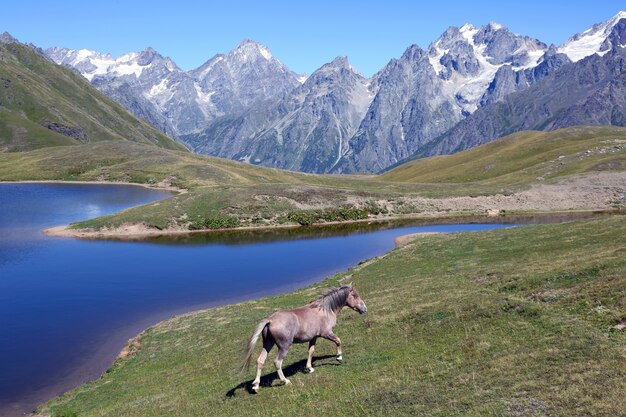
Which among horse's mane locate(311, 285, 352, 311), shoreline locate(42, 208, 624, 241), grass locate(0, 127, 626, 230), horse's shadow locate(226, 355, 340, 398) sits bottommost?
horse's shadow locate(226, 355, 340, 398)

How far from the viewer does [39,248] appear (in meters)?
75.6

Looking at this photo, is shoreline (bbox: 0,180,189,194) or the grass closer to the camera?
the grass

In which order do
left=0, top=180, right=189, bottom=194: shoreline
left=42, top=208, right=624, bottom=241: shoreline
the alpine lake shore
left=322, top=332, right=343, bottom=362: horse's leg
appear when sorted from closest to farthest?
the alpine lake shore → left=322, top=332, right=343, bottom=362: horse's leg → left=42, top=208, right=624, bottom=241: shoreline → left=0, top=180, right=189, bottom=194: shoreline

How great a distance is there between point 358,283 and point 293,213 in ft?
200

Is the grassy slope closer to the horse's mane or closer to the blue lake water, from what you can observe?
the horse's mane

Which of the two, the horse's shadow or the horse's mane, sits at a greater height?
the horse's mane

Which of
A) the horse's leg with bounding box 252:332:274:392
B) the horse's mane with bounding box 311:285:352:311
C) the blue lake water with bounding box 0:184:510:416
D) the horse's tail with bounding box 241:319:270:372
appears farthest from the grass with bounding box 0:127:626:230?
the horse's leg with bounding box 252:332:274:392

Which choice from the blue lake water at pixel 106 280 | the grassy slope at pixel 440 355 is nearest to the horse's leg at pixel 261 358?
the grassy slope at pixel 440 355

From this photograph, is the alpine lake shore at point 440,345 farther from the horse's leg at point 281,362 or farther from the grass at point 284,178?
the grass at point 284,178

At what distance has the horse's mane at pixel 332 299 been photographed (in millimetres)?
23305

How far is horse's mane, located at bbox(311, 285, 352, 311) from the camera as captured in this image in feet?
76.5

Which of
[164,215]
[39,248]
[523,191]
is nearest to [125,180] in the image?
[164,215]

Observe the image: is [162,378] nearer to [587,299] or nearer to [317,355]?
[317,355]

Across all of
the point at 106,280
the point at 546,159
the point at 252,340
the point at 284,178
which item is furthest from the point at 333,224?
the point at 546,159
